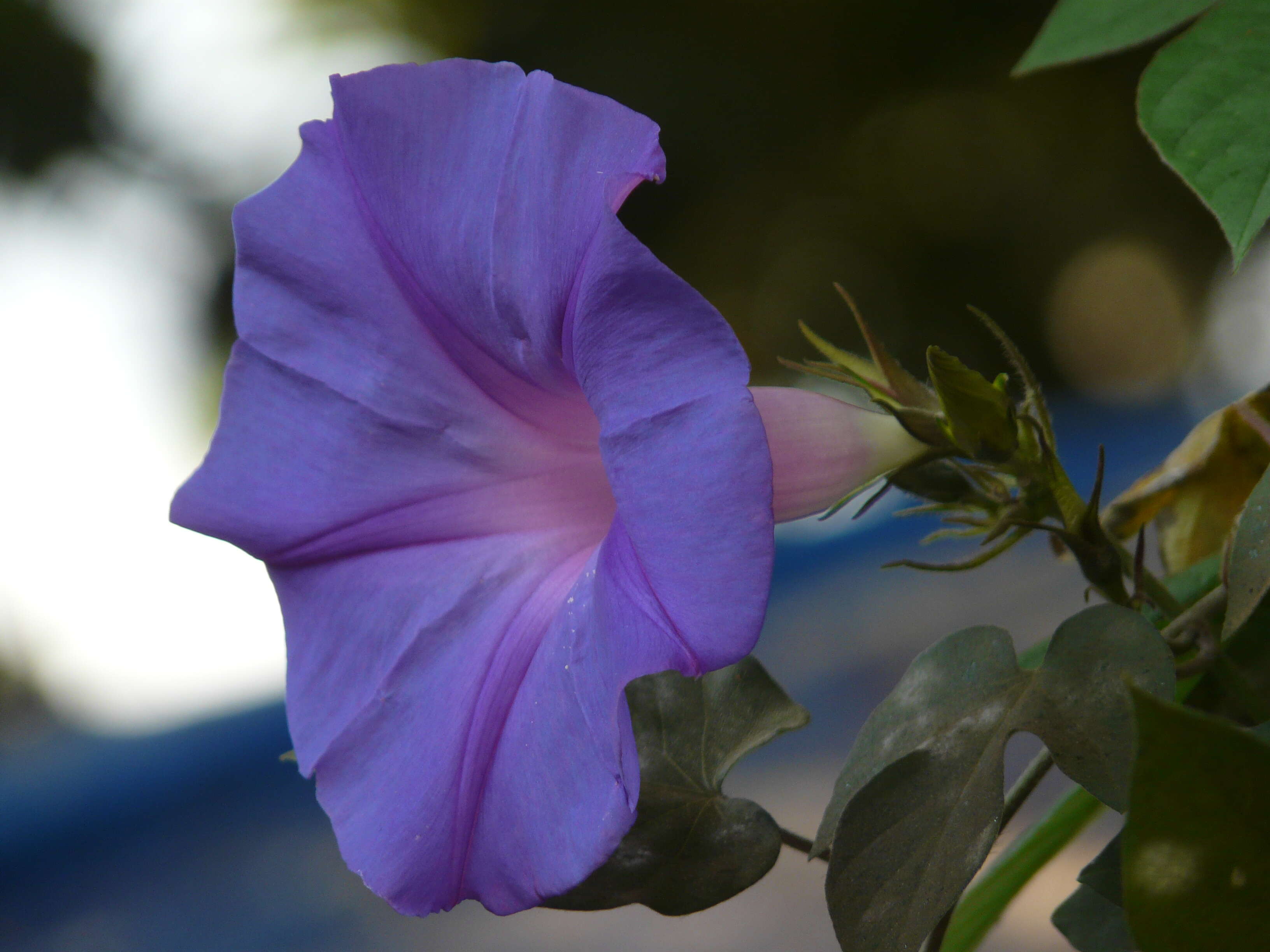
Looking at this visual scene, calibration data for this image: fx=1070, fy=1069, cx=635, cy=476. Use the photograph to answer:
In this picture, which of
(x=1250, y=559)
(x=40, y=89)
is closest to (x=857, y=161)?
(x=40, y=89)

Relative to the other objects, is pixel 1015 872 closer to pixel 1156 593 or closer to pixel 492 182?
pixel 1156 593

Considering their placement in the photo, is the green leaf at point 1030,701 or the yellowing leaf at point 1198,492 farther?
the yellowing leaf at point 1198,492

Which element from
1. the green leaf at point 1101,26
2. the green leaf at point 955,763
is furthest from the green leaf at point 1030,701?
the green leaf at point 1101,26

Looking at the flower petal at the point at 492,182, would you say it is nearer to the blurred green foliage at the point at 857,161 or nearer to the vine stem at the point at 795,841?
the vine stem at the point at 795,841

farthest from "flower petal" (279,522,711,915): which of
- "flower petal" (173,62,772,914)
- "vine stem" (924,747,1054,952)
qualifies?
"vine stem" (924,747,1054,952)

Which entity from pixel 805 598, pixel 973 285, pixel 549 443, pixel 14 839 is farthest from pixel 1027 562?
pixel 549 443

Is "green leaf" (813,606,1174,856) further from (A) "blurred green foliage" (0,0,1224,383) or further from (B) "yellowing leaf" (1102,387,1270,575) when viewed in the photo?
(A) "blurred green foliage" (0,0,1224,383)

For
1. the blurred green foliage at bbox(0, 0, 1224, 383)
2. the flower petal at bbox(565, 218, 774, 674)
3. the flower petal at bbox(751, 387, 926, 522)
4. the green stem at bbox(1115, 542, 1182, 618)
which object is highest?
the flower petal at bbox(565, 218, 774, 674)
